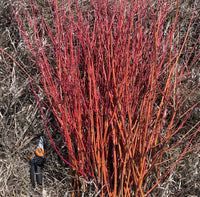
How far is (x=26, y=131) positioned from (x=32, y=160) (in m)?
0.27

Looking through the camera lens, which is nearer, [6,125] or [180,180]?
[180,180]

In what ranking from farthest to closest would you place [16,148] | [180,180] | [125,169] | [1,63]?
[1,63]
[16,148]
[180,180]
[125,169]

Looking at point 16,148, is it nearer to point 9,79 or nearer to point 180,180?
point 9,79

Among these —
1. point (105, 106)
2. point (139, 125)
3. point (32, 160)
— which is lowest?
point (32, 160)

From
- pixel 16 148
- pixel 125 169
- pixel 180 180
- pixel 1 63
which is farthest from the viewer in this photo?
pixel 1 63

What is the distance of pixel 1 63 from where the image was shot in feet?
6.98

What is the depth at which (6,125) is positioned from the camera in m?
1.99

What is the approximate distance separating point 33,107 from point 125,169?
3.11ft

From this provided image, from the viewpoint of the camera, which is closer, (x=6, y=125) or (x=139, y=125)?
(x=139, y=125)

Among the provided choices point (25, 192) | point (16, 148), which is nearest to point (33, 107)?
point (16, 148)

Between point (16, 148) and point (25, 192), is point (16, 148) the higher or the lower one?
the higher one

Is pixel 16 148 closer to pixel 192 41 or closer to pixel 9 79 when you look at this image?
pixel 9 79

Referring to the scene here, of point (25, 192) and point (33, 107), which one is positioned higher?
point (33, 107)

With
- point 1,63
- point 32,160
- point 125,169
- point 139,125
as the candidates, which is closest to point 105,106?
point 139,125
